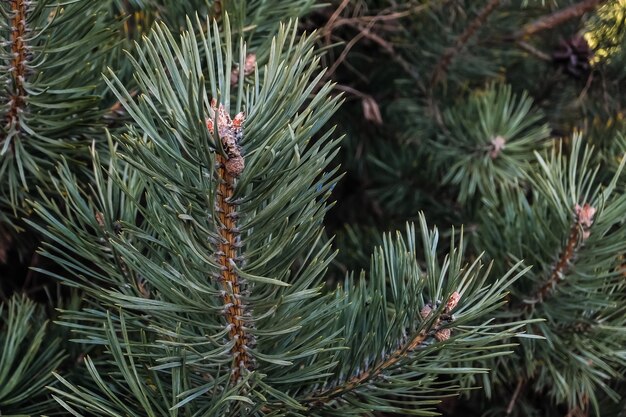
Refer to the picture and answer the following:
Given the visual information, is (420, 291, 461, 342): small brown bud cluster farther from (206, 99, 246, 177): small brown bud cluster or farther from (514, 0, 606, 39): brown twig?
(514, 0, 606, 39): brown twig

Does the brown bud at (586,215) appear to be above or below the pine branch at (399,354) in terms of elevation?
above

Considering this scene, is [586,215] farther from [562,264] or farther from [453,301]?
[453,301]

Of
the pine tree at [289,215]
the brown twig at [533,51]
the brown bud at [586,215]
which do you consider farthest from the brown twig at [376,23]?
the brown bud at [586,215]

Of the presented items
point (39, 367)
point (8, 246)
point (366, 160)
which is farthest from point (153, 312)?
point (366, 160)

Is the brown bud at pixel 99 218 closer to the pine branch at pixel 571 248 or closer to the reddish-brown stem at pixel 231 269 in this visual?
the reddish-brown stem at pixel 231 269

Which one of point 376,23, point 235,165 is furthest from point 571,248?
point 376,23
